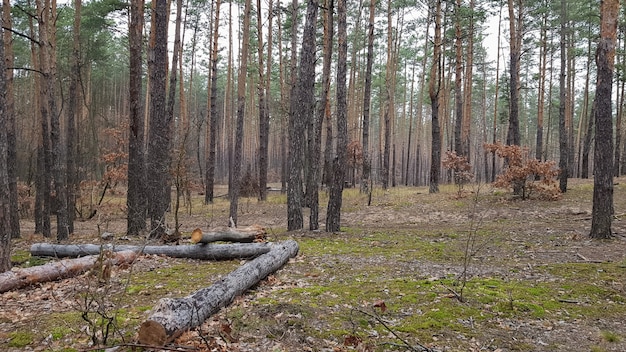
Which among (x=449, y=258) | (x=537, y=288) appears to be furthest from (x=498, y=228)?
(x=537, y=288)

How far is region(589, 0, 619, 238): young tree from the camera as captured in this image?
834 centimetres

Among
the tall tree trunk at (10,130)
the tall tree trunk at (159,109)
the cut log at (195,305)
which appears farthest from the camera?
the tall tree trunk at (10,130)

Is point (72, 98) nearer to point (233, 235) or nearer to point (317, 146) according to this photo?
point (317, 146)

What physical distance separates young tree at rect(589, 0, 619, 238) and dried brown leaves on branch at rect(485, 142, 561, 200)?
20.2ft

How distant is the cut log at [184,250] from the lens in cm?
768

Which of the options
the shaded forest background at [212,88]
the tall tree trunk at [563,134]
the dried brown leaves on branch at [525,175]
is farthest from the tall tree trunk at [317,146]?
the tall tree trunk at [563,134]

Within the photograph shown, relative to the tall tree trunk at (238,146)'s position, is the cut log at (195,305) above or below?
below

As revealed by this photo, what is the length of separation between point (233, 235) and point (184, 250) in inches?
40.6

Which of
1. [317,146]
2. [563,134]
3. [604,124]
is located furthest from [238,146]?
[563,134]

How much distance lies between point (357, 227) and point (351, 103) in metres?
19.3

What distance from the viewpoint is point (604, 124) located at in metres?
8.52

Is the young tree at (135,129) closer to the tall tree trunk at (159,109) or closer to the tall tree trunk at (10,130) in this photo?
the tall tree trunk at (159,109)

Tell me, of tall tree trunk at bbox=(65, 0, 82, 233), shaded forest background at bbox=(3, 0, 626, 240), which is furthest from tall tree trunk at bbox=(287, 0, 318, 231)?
tall tree trunk at bbox=(65, 0, 82, 233)

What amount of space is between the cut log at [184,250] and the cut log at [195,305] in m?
1.36
